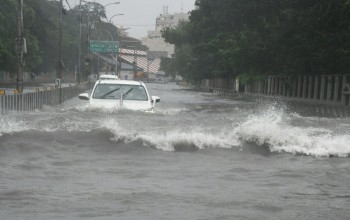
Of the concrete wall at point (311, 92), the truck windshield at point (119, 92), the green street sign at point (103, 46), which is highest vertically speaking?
the green street sign at point (103, 46)

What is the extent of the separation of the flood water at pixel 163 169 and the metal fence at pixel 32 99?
468cm

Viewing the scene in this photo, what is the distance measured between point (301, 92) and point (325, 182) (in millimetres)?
34806

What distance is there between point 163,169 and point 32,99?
52.9 ft

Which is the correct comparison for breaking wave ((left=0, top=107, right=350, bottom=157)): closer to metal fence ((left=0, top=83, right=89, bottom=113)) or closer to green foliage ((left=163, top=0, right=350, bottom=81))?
metal fence ((left=0, top=83, right=89, bottom=113))

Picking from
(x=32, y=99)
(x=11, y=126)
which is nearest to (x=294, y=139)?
(x=11, y=126)

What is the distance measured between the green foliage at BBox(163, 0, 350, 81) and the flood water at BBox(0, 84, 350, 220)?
17.3 meters

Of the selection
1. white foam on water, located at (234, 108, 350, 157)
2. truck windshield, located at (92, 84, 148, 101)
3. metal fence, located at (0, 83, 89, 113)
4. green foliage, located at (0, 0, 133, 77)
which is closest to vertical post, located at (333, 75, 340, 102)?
metal fence, located at (0, 83, 89, 113)

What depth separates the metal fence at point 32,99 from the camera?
19.8 m

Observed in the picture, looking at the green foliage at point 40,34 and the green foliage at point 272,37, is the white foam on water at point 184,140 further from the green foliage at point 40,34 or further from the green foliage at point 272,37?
the green foliage at point 40,34

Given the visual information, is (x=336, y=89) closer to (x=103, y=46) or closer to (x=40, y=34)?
(x=103, y=46)

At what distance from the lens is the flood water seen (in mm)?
6832

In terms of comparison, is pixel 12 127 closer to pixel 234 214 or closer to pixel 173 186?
pixel 173 186

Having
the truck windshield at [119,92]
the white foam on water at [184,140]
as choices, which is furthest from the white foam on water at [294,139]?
the truck windshield at [119,92]

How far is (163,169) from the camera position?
9.68 m
